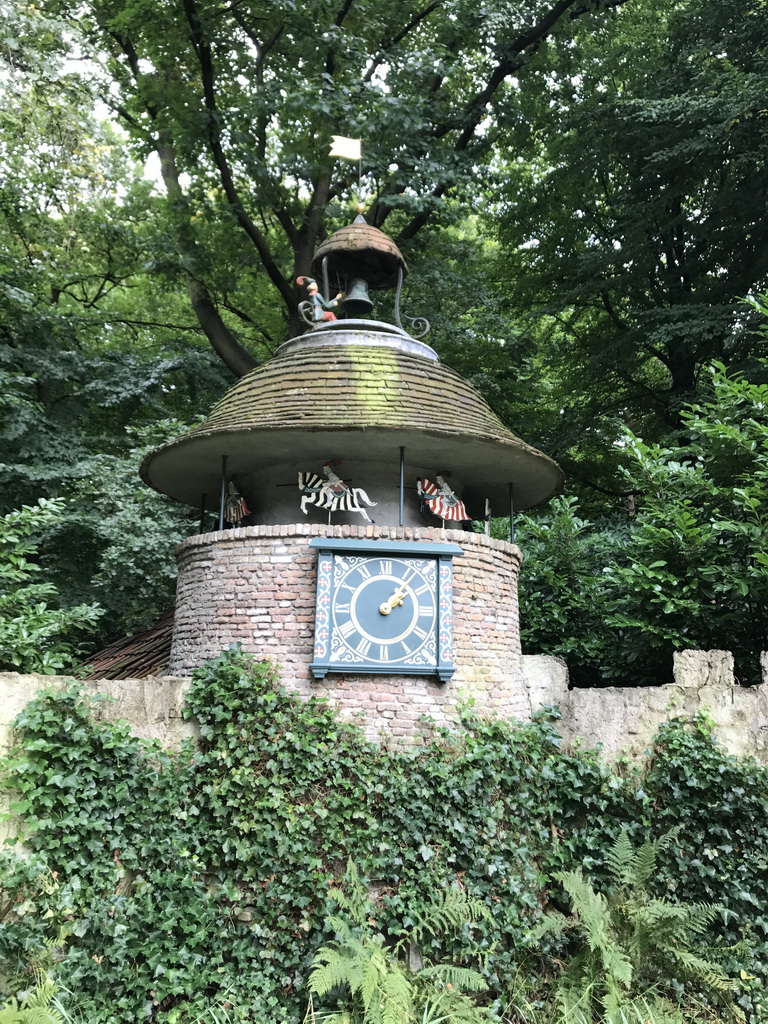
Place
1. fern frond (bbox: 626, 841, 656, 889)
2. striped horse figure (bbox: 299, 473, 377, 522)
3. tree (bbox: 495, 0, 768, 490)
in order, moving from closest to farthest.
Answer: fern frond (bbox: 626, 841, 656, 889) → striped horse figure (bbox: 299, 473, 377, 522) → tree (bbox: 495, 0, 768, 490)

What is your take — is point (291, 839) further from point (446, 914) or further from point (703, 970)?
point (703, 970)

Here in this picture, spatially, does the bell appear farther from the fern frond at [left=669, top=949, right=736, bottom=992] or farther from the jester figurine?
the fern frond at [left=669, top=949, right=736, bottom=992]

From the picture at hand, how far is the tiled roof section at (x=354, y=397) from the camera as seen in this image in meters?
7.45

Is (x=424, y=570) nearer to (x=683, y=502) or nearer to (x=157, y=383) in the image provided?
(x=683, y=502)

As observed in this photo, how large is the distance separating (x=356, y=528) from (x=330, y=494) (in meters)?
0.64

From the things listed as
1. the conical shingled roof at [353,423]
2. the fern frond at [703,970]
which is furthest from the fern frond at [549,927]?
the conical shingled roof at [353,423]

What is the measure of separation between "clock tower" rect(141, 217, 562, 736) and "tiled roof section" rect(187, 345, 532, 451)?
0.07 ft

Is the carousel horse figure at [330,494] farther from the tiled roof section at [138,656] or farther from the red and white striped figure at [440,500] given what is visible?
the tiled roof section at [138,656]

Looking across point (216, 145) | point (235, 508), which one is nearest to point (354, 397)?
point (235, 508)

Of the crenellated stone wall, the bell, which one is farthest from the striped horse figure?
the bell

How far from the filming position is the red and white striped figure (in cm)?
800

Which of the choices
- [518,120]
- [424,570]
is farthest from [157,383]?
[424,570]

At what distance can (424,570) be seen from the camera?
7.12 metres

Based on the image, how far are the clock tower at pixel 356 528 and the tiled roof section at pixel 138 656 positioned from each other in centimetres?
130
